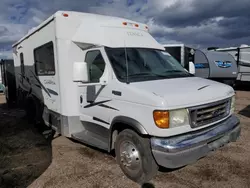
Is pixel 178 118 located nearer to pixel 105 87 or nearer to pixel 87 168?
pixel 105 87

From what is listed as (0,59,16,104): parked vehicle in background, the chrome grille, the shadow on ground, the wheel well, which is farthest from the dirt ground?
(0,59,16,104): parked vehicle in background

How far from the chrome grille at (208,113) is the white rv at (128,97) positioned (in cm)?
2

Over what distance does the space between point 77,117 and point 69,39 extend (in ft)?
5.62

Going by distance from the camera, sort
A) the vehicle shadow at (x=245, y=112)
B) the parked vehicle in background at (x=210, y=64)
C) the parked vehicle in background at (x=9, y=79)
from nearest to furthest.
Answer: the vehicle shadow at (x=245, y=112) → the parked vehicle in background at (x=9, y=79) → the parked vehicle in background at (x=210, y=64)

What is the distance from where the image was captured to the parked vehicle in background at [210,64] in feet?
44.5

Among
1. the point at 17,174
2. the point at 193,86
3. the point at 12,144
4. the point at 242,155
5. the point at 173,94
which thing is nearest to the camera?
the point at 173,94

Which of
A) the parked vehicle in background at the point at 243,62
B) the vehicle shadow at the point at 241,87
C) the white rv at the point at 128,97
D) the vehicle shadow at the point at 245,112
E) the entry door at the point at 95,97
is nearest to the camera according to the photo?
the white rv at the point at 128,97

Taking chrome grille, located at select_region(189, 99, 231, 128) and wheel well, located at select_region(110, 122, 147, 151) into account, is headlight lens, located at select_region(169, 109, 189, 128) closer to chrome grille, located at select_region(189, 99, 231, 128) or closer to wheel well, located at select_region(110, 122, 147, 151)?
chrome grille, located at select_region(189, 99, 231, 128)

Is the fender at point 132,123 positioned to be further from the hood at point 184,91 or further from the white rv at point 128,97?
the hood at point 184,91

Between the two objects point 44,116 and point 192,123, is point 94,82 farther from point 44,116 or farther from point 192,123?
point 44,116

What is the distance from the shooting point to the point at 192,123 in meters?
3.53

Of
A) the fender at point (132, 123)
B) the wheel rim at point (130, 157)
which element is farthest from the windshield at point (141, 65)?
the wheel rim at point (130, 157)

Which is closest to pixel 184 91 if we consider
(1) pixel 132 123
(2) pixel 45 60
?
(1) pixel 132 123

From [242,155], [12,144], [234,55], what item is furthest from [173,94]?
[234,55]
